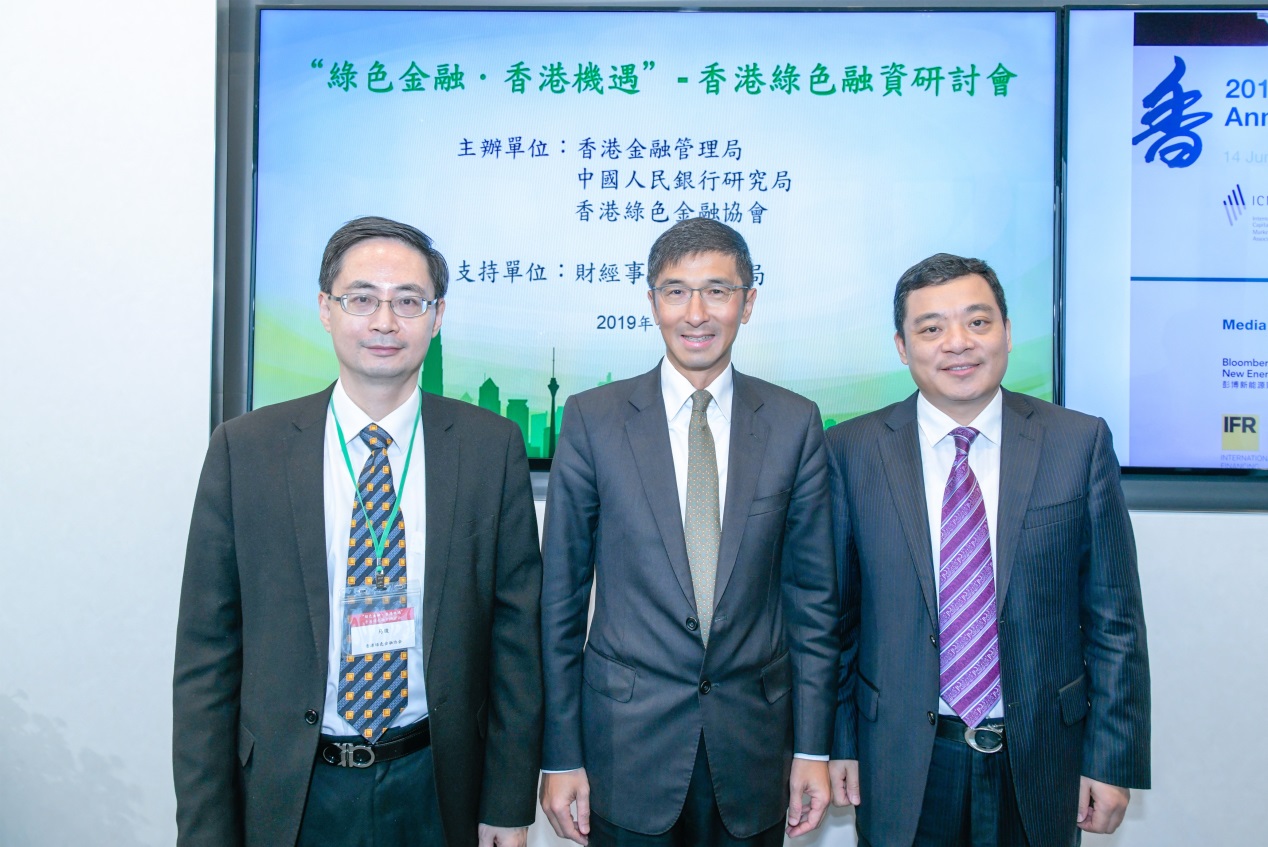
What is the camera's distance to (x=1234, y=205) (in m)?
2.51

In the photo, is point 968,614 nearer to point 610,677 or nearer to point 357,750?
point 610,677

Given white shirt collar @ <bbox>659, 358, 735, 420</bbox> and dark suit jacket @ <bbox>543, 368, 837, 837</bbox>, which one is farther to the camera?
white shirt collar @ <bbox>659, 358, 735, 420</bbox>

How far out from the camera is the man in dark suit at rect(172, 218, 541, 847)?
149 centimetres

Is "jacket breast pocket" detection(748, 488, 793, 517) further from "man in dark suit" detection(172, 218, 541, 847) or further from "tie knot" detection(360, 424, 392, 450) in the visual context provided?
"tie knot" detection(360, 424, 392, 450)

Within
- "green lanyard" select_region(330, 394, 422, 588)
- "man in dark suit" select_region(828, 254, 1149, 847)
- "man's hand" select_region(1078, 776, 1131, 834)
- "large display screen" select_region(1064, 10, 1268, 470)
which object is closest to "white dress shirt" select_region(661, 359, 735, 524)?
"man in dark suit" select_region(828, 254, 1149, 847)

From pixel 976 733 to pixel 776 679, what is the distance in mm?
436

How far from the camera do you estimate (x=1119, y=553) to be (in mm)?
1704

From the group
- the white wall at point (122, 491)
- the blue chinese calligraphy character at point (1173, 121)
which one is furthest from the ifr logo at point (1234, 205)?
the white wall at point (122, 491)

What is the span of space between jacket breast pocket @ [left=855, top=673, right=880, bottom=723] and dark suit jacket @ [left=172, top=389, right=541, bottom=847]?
2.38 ft

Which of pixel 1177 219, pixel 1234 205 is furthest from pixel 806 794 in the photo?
pixel 1234 205

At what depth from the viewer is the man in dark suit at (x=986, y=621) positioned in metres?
1.65

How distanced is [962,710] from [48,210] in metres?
3.06

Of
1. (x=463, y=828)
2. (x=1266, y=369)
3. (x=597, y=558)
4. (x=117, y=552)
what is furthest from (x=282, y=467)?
(x=1266, y=369)

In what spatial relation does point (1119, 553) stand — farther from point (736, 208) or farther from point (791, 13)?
point (791, 13)
